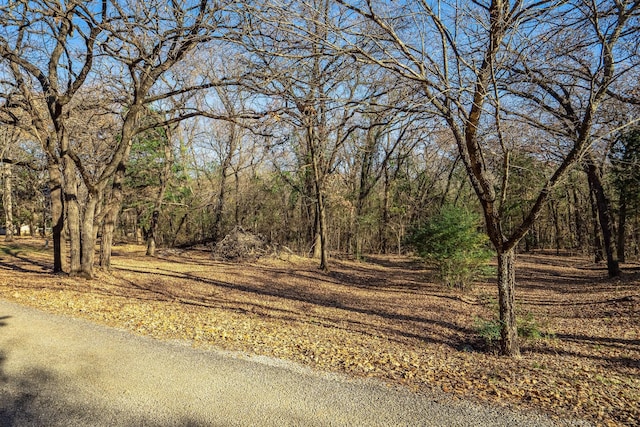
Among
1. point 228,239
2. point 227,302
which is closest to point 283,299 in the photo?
point 227,302

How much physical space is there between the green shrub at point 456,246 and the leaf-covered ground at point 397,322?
0.66 metres

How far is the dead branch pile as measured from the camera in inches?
709

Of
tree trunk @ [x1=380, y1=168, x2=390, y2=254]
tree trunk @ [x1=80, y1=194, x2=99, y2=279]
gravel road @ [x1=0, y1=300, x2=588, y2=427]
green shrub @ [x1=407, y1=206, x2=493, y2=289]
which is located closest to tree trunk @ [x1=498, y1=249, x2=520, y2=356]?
gravel road @ [x1=0, y1=300, x2=588, y2=427]

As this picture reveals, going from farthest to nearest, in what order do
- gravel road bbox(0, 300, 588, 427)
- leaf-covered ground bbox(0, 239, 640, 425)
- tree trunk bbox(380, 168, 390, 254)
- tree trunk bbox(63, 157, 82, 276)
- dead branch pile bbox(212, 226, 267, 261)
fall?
tree trunk bbox(380, 168, 390, 254)
dead branch pile bbox(212, 226, 267, 261)
tree trunk bbox(63, 157, 82, 276)
leaf-covered ground bbox(0, 239, 640, 425)
gravel road bbox(0, 300, 588, 427)

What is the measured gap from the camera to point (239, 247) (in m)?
18.1

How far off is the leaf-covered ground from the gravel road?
0.46 metres

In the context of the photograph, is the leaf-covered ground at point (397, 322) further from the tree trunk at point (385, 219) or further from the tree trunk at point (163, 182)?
the tree trunk at point (385, 219)

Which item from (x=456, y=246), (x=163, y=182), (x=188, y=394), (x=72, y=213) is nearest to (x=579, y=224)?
(x=456, y=246)

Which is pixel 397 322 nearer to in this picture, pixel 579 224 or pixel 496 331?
pixel 496 331

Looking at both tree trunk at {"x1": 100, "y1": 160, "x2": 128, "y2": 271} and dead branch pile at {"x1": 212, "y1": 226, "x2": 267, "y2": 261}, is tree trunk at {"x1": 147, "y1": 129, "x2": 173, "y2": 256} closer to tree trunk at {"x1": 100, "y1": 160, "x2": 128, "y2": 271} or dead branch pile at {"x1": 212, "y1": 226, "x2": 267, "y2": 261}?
dead branch pile at {"x1": 212, "y1": 226, "x2": 267, "y2": 261}

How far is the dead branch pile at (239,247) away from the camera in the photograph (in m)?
18.0

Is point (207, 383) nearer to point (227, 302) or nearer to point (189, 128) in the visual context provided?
point (227, 302)

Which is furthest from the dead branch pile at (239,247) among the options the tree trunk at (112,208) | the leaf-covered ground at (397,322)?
the tree trunk at (112,208)

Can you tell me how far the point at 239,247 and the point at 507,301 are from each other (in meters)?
14.3
